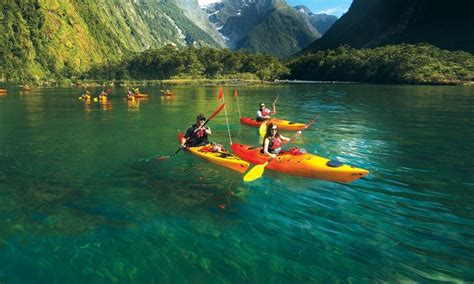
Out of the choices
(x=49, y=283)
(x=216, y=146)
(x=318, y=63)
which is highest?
(x=318, y=63)

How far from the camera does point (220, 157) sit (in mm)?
18531

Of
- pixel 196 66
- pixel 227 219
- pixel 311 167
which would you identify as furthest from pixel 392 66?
pixel 227 219

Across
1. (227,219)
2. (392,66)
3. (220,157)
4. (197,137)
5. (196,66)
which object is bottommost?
(227,219)

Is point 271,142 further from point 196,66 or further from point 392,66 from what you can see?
A: point 196,66

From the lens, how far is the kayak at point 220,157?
17.2 meters

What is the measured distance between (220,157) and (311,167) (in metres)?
4.59

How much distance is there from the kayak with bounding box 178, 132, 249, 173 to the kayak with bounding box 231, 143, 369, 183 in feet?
5.00

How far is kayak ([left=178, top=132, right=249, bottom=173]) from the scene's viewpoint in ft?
56.6

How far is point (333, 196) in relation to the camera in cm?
1503

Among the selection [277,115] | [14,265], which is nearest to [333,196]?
[14,265]

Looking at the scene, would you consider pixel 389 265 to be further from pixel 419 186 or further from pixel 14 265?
pixel 14 265

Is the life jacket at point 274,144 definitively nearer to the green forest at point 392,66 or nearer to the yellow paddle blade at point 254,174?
the yellow paddle blade at point 254,174

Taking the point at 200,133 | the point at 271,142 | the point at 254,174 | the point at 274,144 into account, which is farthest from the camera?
the point at 200,133

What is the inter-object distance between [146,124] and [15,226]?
25103 mm
